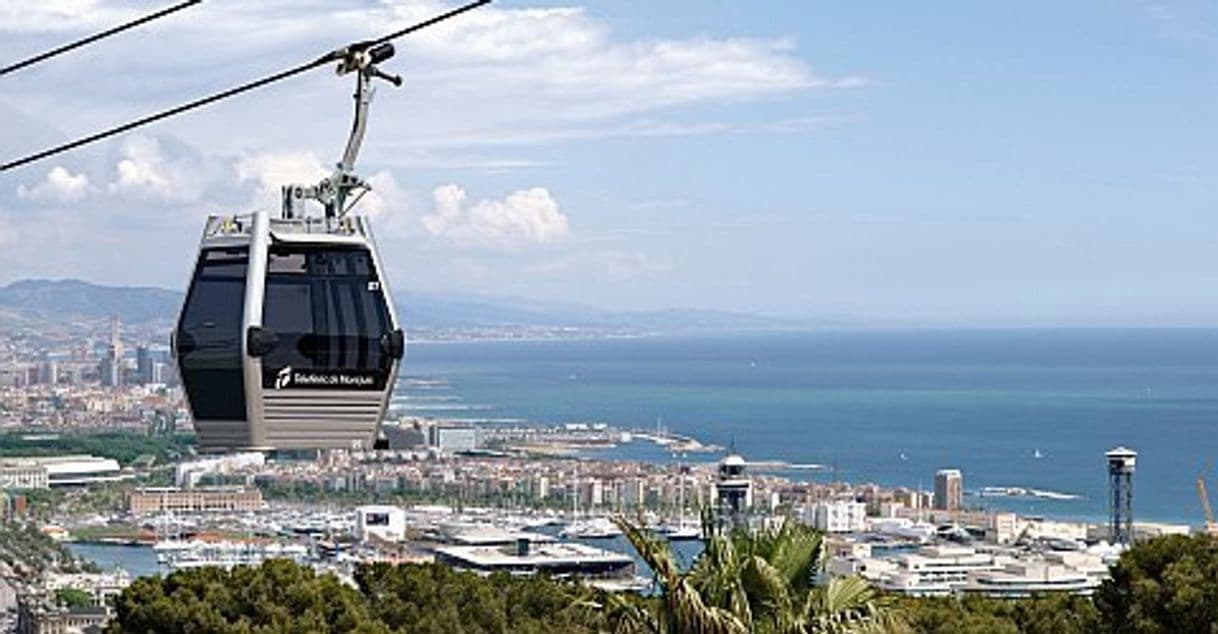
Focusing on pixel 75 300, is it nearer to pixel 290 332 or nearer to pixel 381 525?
pixel 381 525

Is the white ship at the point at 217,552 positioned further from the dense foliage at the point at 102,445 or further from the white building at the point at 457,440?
the dense foliage at the point at 102,445

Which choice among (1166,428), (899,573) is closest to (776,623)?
(899,573)

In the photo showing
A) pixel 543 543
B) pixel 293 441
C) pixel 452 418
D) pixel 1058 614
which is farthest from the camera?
pixel 452 418

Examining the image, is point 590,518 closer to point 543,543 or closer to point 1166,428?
point 543,543

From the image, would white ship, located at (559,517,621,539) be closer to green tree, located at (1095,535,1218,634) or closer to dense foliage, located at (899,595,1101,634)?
dense foliage, located at (899,595,1101,634)

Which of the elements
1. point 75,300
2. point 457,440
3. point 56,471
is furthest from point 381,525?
point 75,300

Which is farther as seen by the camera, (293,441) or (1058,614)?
(1058,614)
